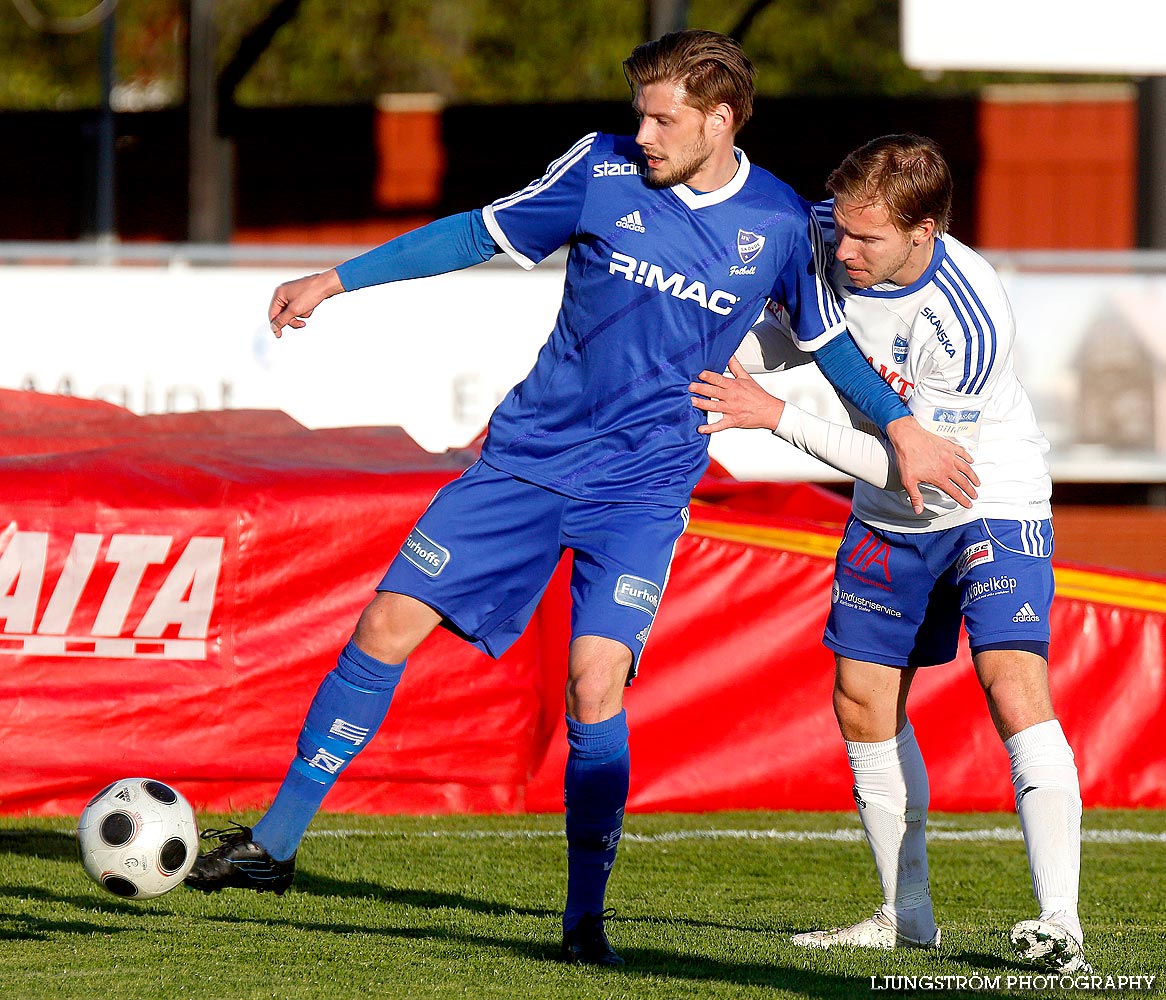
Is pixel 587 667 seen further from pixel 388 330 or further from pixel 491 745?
pixel 388 330

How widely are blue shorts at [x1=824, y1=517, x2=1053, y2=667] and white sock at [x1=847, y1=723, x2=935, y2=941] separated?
0.28 m

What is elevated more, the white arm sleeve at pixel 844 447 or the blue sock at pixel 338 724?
the white arm sleeve at pixel 844 447

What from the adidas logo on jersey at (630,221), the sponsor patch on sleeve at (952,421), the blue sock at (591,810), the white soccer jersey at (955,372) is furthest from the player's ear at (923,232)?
the blue sock at (591,810)

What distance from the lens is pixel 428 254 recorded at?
4.36m

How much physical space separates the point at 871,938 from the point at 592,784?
34.5 inches

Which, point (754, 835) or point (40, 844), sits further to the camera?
point (754, 835)

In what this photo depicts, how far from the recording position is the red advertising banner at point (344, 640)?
6.25m

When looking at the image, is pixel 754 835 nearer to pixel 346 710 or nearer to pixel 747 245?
pixel 346 710

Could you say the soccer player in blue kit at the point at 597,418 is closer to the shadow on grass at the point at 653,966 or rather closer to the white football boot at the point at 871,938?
the shadow on grass at the point at 653,966

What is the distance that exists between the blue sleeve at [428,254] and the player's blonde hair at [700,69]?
54 cm

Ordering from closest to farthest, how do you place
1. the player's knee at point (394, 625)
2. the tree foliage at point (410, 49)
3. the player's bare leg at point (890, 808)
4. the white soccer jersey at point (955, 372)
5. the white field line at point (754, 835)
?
the white soccer jersey at point (955, 372), the player's knee at point (394, 625), the player's bare leg at point (890, 808), the white field line at point (754, 835), the tree foliage at point (410, 49)

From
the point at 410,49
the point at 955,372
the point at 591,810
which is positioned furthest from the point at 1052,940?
the point at 410,49

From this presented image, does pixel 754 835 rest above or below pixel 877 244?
below

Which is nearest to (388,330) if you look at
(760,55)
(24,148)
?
(24,148)
